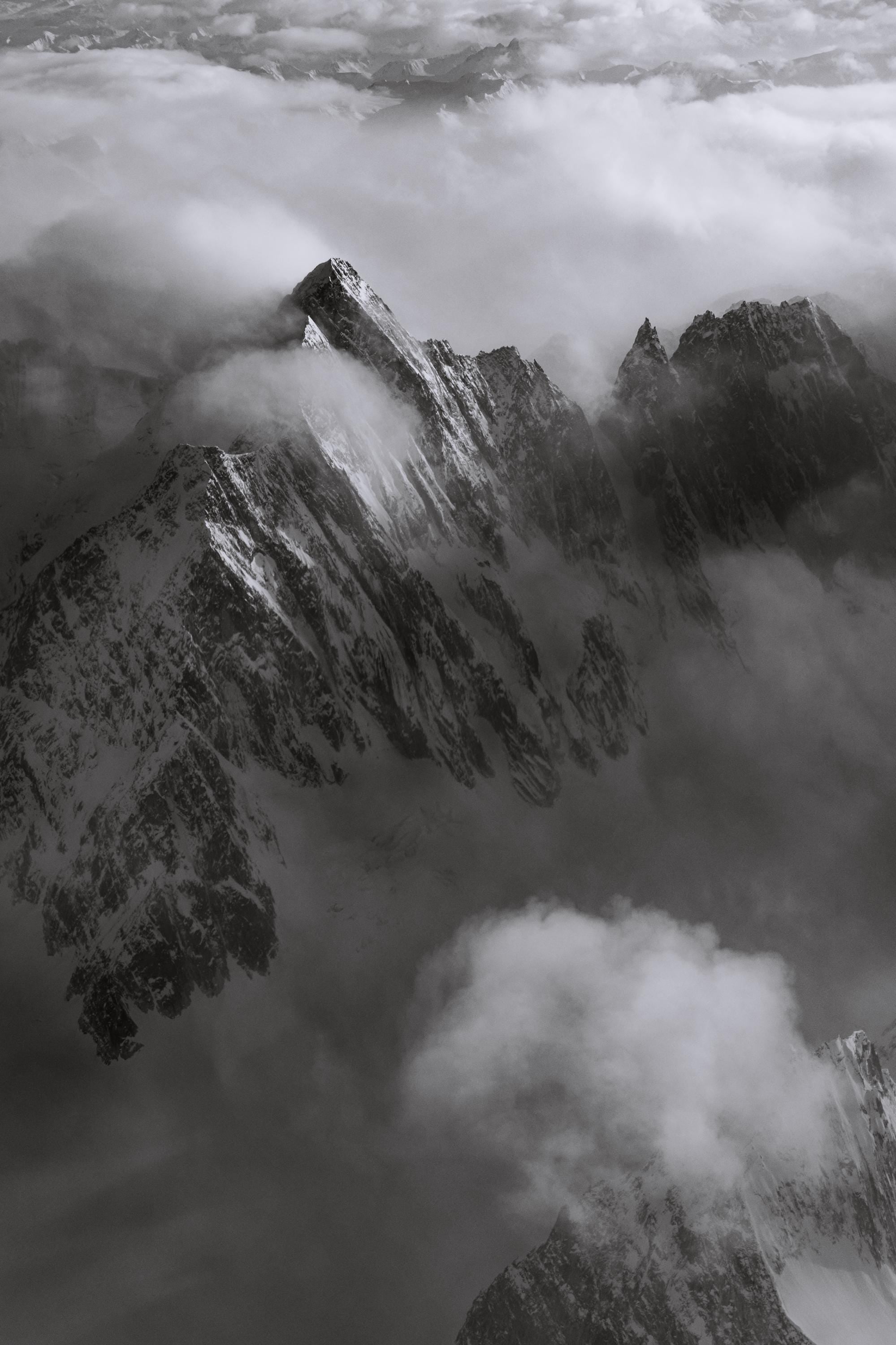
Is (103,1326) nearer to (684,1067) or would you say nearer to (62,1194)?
(62,1194)

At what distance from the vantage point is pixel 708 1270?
15938 cm

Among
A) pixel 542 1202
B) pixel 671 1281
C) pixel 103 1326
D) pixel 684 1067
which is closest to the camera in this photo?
pixel 671 1281

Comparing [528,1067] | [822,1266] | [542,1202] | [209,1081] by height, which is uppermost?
[209,1081]

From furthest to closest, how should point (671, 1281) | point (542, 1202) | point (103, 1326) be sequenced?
point (542, 1202) < point (103, 1326) < point (671, 1281)

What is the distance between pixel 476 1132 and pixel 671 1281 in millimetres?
40501

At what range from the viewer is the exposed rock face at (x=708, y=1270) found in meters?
158

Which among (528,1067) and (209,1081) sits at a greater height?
(209,1081)

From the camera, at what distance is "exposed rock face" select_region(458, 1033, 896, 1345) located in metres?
158

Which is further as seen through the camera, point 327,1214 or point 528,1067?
point 528,1067

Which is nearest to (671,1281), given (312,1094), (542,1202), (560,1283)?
(560,1283)

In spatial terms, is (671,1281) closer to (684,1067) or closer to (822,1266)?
(822,1266)

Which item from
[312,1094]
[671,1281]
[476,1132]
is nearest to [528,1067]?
[476,1132]

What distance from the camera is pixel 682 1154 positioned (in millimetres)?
170500

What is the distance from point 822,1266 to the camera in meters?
166
